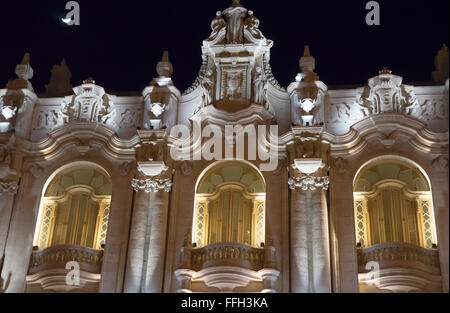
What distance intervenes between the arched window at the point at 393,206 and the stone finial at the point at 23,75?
14.6 meters

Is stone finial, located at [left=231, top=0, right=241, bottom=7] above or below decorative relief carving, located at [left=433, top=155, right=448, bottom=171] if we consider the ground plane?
above

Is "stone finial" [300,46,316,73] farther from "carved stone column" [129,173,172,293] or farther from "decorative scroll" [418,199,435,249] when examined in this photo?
"carved stone column" [129,173,172,293]

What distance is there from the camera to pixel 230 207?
28.4m

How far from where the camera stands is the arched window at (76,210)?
2883 centimetres

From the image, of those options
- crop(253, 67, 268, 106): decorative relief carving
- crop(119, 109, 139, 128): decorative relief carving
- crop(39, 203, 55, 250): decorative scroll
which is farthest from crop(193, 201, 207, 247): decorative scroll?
crop(39, 203, 55, 250): decorative scroll

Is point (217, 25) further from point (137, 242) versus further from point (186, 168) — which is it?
point (137, 242)

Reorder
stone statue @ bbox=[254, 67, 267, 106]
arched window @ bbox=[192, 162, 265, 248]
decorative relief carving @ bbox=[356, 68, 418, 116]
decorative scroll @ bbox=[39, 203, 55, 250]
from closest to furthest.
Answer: arched window @ bbox=[192, 162, 265, 248] < decorative scroll @ bbox=[39, 203, 55, 250] < decorative relief carving @ bbox=[356, 68, 418, 116] < stone statue @ bbox=[254, 67, 267, 106]

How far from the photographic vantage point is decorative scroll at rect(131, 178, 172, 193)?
28.6 meters

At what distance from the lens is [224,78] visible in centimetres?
3120

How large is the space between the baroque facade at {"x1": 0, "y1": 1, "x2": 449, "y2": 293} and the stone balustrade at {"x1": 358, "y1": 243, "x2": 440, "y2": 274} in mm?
50

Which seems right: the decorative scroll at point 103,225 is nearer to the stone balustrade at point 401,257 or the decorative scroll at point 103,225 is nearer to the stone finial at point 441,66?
the stone balustrade at point 401,257

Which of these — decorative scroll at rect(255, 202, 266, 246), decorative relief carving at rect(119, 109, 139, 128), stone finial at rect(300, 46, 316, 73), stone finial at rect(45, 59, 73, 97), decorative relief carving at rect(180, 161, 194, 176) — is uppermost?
stone finial at rect(45, 59, 73, 97)

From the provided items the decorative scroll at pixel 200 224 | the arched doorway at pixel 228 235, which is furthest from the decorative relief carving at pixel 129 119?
the decorative scroll at pixel 200 224
